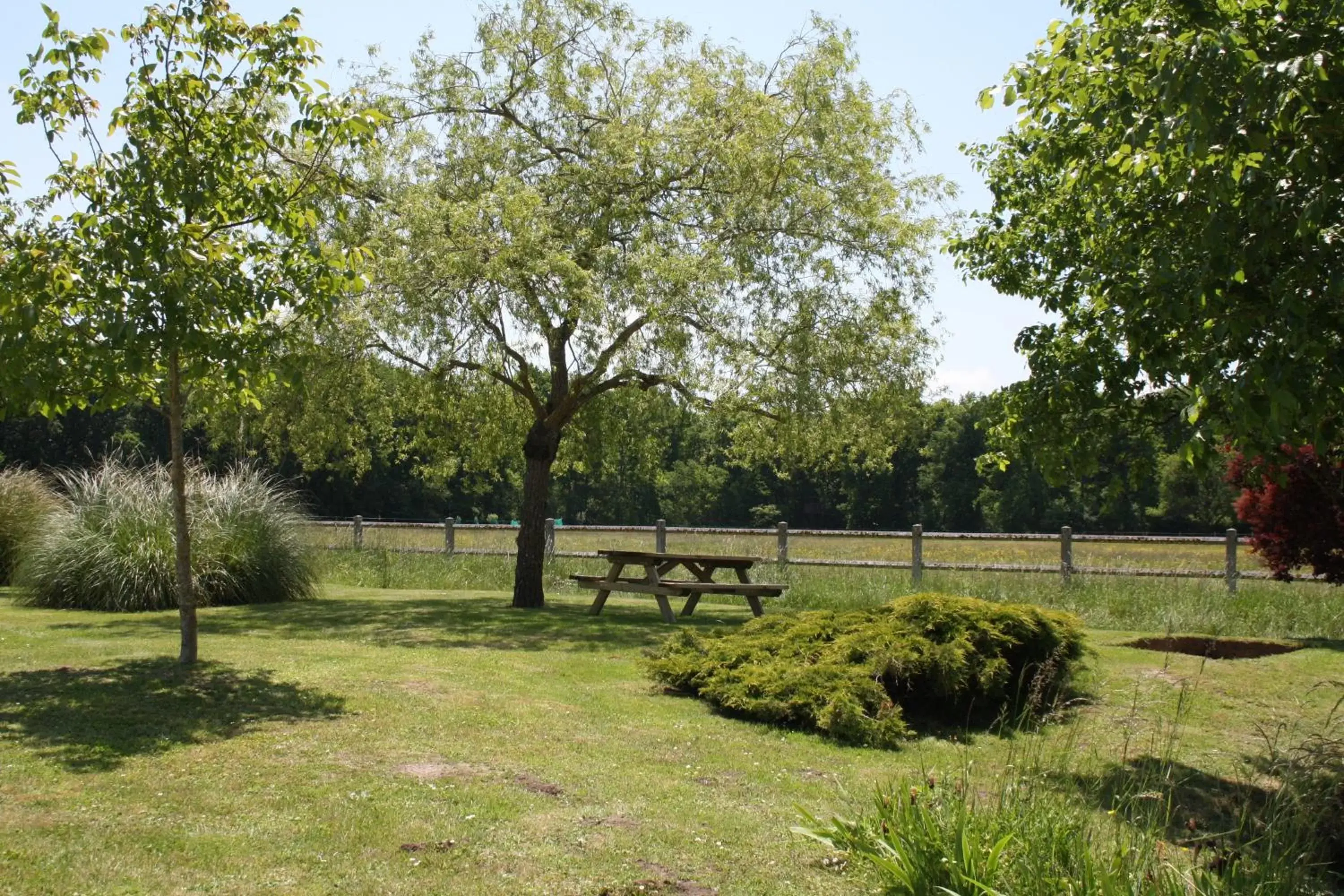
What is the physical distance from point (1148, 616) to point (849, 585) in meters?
4.46

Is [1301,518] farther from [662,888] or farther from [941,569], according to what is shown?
[662,888]

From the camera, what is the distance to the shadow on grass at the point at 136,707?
630 cm

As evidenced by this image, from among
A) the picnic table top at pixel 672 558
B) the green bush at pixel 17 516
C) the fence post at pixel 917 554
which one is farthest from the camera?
the fence post at pixel 917 554

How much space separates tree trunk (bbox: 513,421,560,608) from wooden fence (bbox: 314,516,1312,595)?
3.49 ft

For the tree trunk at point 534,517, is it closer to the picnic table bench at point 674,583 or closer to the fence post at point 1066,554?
the picnic table bench at point 674,583

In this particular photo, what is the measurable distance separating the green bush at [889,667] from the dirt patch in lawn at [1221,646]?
9.22 ft

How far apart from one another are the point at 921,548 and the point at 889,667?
37.7 ft

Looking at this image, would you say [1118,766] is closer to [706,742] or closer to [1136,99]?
[706,742]

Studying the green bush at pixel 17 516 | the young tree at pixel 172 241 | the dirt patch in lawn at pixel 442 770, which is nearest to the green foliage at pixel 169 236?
the young tree at pixel 172 241

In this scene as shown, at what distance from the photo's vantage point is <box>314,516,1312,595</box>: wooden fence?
16.8m

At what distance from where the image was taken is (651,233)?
14.8 m

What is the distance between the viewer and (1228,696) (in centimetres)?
871

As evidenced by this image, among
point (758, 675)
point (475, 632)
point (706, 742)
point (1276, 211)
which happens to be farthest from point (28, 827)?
point (475, 632)

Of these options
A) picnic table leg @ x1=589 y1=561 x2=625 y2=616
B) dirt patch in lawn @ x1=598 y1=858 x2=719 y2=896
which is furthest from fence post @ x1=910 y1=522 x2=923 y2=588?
dirt patch in lawn @ x1=598 y1=858 x2=719 y2=896
